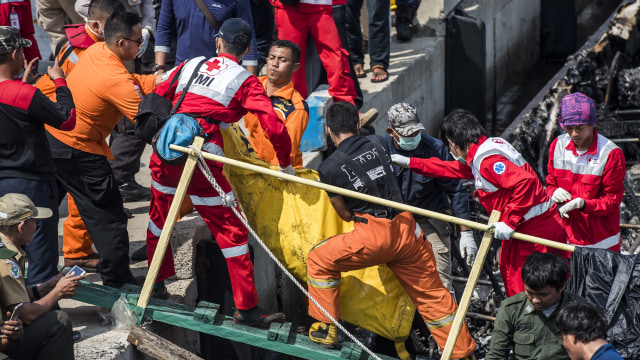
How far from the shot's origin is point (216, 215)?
214 inches

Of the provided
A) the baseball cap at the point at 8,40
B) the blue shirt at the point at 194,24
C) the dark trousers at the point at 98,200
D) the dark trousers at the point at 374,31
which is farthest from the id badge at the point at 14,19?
the dark trousers at the point at 374,31

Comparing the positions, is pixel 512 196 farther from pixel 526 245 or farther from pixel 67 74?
pixel 67 74

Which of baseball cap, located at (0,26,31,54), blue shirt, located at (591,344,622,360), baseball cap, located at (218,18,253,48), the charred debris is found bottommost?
the charred debris

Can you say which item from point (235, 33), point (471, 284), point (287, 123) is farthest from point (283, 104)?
point (471, 284)

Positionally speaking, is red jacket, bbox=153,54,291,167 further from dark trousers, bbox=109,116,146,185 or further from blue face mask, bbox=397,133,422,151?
dark trousers, bbox=109,116,146,185

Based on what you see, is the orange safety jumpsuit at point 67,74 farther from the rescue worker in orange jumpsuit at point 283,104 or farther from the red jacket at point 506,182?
the red jacket at point 506,182

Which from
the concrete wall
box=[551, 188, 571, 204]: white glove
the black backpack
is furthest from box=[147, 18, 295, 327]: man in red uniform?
the concrete wall

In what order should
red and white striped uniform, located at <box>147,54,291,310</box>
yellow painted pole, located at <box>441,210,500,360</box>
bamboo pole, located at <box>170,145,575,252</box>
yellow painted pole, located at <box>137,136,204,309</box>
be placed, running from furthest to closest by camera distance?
1. red and white striped uniform, located at <box>147,54,291,310</box>
2. yellow painted pole, located at <box>137,136,204,309</box>
3. yellow painted pole, located at <box>441,210,500,360</box>
4. bamboo pole, located at <box>170,145,575,252</box>

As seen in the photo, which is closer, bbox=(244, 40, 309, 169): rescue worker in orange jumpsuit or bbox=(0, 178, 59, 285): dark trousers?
bbox=(0, 178, 59, 285): dark trousers

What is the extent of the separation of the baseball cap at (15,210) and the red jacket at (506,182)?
2.71m

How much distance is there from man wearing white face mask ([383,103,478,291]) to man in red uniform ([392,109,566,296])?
38 cm

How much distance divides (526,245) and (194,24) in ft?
11.4

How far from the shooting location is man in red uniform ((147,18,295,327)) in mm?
5266

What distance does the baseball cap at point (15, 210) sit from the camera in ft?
14.0
